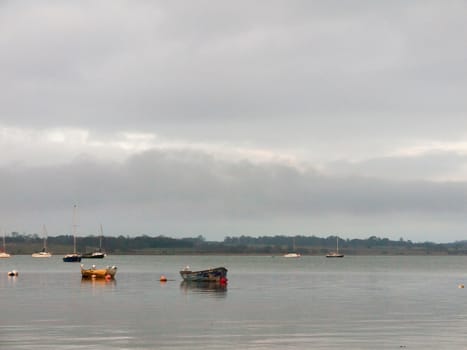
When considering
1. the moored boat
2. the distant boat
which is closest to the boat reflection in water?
the distant boat

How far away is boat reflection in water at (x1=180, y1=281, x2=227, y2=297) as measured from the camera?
110350mm

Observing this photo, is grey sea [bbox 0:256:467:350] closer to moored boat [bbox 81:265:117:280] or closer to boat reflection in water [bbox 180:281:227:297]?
boat reflection in water [bbox 180:281:227:297]

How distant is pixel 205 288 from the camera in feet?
395

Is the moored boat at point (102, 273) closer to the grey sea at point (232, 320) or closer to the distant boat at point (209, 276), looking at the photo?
the distant boat at point (209, 276)

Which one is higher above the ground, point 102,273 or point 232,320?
point 102,273

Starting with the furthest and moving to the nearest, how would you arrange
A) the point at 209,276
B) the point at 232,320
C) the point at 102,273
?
the point at 102,273, the point at 209,276, the point at 232,320

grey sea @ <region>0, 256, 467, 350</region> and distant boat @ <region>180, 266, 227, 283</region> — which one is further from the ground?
distant boat @ <region>180, 266, 227, 283</region>

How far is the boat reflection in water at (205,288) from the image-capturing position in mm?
110350

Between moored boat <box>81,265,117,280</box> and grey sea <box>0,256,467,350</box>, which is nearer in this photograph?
grey sea <box>0,256,467,350</box>

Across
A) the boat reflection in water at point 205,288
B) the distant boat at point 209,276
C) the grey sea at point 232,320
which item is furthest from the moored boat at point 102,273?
the grey sea at point 232,320

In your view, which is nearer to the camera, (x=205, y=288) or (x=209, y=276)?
(x=205, y=288)

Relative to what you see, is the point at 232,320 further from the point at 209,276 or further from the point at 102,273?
the point at 102,273

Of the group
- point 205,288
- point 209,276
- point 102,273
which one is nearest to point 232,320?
point 205,288

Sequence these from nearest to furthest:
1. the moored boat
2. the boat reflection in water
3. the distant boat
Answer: the boat reflection in water → the distant boat → the moored boat
